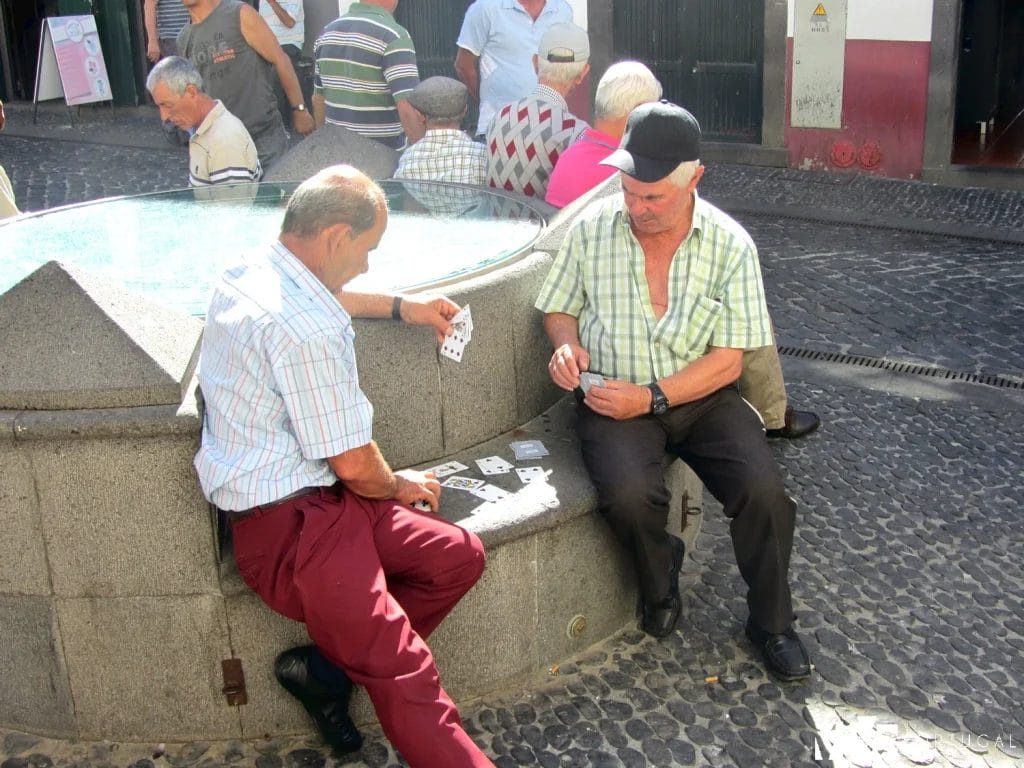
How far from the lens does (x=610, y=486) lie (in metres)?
3.95

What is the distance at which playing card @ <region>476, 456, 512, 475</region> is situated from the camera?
4.11 meters

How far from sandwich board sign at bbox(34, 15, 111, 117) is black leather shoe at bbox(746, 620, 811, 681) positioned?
1202cm

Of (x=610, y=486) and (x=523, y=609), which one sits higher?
(x=610, y=486)

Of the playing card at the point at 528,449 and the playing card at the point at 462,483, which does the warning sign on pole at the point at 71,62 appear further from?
the playing card at the point at 462,483

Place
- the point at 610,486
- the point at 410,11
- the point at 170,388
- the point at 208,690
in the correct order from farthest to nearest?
the point at 410,11 < the point at 610,486 < the point at 208,690 < the point at 170,388

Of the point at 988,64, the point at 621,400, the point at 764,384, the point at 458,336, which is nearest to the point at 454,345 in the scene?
the point at 458,336

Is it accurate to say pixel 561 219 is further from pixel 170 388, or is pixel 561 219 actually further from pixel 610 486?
pixel 170 388

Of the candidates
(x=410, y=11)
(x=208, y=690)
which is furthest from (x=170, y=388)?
(x=410, y=11)

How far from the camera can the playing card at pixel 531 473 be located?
406cm

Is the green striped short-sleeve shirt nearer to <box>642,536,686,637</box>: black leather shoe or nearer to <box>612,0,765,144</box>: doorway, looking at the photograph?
<box>642,536,686,637</box>: black leather shoe

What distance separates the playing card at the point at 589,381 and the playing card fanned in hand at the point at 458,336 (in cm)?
38

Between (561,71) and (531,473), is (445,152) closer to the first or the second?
(561,71)

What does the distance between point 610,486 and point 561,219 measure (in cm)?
118

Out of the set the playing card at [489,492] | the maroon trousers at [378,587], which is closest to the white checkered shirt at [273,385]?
the maroon trousers at [378,587]
